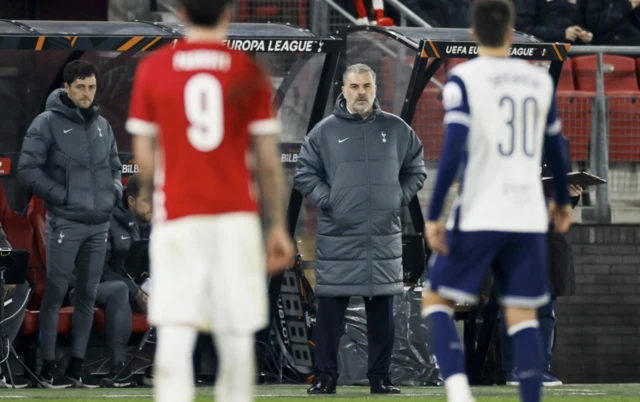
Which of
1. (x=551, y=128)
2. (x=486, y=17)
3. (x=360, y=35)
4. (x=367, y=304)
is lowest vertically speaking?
(x=367, y=304)

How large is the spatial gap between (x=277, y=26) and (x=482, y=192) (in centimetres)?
634

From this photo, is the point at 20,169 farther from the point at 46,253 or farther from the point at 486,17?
the point at 486,17

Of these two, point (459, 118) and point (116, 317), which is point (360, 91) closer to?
point (116, 317)

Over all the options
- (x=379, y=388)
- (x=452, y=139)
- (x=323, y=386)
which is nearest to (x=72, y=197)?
(x=323, y=386)

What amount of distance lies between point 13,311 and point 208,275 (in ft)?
21.0

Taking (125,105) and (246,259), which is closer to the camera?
(246,259)

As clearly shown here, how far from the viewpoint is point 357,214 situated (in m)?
11.3

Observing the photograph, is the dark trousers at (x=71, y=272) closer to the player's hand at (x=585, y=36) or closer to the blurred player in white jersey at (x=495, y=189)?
the blurred player in white jersey at (x=495, y=189)

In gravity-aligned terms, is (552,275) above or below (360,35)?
below

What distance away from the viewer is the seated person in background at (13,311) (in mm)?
12070

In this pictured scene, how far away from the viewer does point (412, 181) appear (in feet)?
38.0

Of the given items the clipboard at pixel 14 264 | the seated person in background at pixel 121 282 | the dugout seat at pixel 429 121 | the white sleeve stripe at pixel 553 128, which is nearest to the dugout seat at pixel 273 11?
the dugout seat at pixel 429 121

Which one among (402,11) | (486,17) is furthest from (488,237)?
(402,11)

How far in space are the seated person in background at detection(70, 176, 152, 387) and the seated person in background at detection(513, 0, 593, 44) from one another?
5.25 metres
